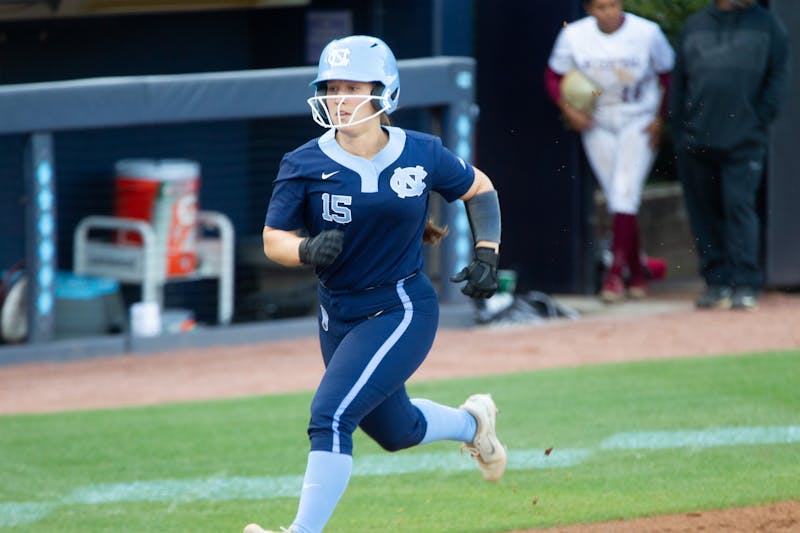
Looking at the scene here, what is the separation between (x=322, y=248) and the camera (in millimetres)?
4207

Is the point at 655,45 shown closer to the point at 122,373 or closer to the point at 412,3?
the point at 412,3

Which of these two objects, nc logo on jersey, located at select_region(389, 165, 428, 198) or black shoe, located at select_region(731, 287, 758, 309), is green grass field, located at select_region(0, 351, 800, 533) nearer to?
nc logo on jersey, located at select_region(389, 165, 428, 198)

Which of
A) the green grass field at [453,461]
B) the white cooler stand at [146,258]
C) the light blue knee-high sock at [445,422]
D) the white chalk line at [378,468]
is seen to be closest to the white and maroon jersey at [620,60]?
the green grass field at [453,461]

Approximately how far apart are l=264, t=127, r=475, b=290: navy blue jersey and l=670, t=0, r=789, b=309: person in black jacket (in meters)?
5.08

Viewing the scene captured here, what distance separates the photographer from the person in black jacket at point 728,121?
9.20 meters

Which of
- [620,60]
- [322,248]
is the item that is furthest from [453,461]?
[620,60]

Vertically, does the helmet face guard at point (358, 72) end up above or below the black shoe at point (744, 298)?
above

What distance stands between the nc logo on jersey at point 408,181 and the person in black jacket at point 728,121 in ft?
16.9

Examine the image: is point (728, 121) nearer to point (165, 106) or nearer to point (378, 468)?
point (165, 106)

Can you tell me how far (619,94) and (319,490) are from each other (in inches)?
239

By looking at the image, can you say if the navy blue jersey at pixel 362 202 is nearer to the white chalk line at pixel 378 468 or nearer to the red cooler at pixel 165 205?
the white chalk line at pixel 378 468

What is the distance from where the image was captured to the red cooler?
9.39 m

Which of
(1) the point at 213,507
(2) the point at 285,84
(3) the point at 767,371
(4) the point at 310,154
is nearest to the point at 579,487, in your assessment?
(1) the point at 213,507

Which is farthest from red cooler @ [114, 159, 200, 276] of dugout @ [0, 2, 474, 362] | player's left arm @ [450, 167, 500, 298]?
player's left arm @ [450, 167, 500, 298]
